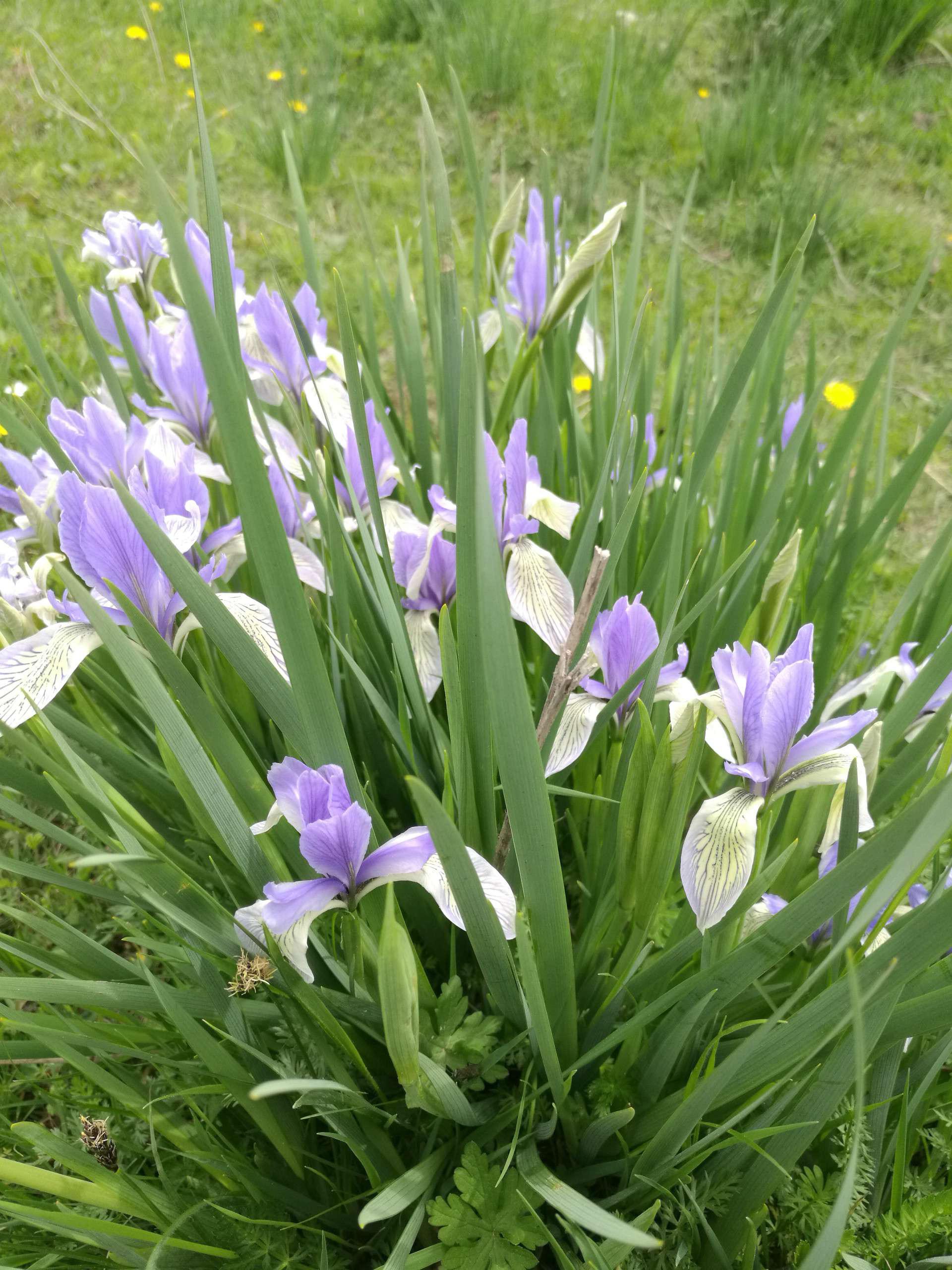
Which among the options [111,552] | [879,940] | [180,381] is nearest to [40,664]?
[111,552]

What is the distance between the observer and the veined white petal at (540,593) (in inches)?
33.3

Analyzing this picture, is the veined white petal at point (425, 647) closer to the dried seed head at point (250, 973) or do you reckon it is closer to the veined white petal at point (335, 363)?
the dried seed head at point (250, 973)

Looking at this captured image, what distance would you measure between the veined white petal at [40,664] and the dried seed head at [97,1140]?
344 mm

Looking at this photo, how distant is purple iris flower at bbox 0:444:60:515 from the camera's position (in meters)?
0.94

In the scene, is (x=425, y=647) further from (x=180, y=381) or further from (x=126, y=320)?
(x=126, y=320)

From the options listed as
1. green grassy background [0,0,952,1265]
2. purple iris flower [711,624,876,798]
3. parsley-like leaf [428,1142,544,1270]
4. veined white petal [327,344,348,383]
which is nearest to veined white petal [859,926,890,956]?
purple iris flower [711,624,876,798]

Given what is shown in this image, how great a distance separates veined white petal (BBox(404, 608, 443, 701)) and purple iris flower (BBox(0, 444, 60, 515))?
40 cm

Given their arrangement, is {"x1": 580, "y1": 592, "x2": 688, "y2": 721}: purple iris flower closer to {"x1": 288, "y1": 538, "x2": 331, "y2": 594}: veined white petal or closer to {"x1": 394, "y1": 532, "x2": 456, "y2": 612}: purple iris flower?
{"x1": 394, "y1": 532, "x2": 456, "y2": 612}: purple iris flower

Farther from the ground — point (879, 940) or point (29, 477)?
point (29, 477)

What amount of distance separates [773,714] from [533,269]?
0.81 meters

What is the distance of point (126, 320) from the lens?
3.88ft

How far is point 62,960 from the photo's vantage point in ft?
2.70

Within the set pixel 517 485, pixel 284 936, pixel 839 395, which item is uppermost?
pixel 517 485

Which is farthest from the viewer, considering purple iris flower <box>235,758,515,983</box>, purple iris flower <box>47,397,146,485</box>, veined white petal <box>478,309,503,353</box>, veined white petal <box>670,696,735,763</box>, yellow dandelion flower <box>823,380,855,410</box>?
yellow dandelion flower <box>823,380,855,410</box>
